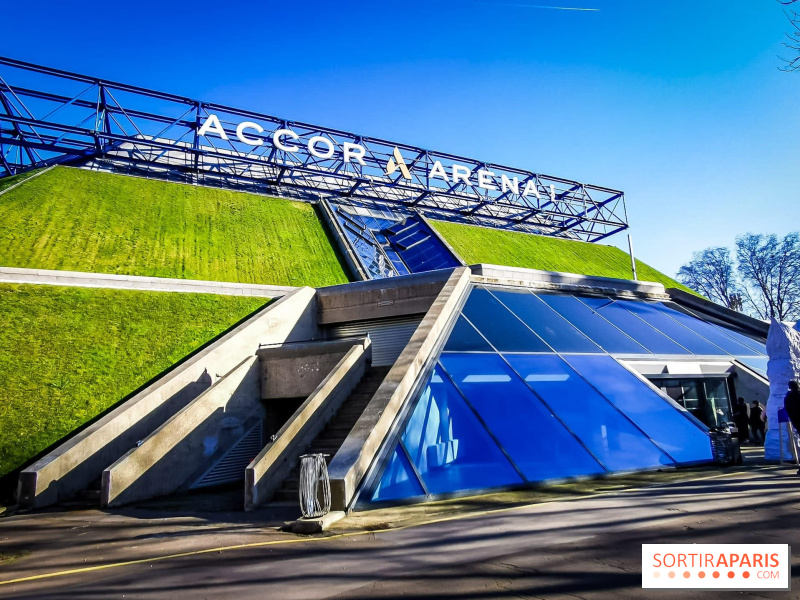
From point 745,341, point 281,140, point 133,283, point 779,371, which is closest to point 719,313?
point 745,341

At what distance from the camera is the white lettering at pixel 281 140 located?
3238 centimetres

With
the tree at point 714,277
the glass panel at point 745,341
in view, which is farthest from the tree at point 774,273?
the glass panel at point 745,341

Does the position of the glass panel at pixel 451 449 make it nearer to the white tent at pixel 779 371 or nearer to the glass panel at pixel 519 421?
the glass panel at pixel 519 421

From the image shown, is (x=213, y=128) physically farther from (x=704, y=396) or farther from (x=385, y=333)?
(x=704, y=396)

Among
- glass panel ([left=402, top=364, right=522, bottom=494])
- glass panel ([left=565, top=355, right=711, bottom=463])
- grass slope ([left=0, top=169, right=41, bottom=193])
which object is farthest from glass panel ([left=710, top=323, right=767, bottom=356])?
grass slope ([left=0, top=169, right=41, bottom=193])

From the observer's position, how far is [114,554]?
7086 mm

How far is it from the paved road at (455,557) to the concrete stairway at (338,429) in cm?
279

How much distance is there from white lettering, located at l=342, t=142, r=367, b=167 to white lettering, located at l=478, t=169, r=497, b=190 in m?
9.62

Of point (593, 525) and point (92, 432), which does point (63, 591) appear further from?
point (92, 432)

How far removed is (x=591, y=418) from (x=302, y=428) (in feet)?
21.3

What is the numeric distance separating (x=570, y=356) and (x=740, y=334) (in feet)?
40.6

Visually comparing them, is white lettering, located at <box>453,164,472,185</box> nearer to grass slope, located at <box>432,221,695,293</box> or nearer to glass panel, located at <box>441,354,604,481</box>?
grass slope, located at <box>432,221,695,293</box>

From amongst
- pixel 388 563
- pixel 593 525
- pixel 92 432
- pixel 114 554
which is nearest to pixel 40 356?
pixel 92 432

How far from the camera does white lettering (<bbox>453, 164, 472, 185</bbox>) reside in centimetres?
3950
